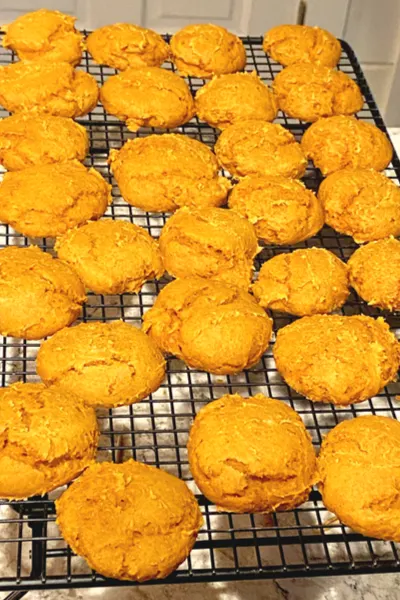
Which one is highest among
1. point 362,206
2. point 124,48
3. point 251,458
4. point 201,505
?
point 124,48

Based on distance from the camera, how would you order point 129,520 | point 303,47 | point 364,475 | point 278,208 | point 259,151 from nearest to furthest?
point 129,520
point 364,475
point 278,208
point 259,151
point 303,47

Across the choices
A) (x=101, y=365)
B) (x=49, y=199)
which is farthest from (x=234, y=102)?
(x=101, y=365)

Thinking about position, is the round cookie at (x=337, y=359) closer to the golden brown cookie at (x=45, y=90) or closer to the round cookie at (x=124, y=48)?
the golden brown cookie at (x=45, y=90)

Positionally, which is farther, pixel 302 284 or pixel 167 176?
pixel 167 176

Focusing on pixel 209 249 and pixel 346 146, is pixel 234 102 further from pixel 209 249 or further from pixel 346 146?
pixel 209 249

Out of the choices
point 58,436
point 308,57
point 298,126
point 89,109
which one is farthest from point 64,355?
point 308,57

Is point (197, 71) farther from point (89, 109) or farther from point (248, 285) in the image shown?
point (248, 285)
